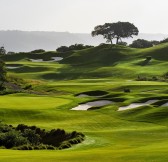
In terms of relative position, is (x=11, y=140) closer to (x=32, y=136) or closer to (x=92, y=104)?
(x=32, y=136)

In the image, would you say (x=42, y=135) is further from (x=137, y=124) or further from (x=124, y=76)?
(x=124, y=76)

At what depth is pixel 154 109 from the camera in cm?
4953

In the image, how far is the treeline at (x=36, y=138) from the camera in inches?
1382

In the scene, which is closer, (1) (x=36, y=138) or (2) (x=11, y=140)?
(2) (x=11, y=140)

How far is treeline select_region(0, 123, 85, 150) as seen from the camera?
35094 mm

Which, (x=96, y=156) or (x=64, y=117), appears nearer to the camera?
(x=96, y=156)

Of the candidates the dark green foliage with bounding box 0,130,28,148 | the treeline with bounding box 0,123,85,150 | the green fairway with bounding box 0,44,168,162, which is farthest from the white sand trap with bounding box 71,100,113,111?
the dark green foliage with bounding box 0,130,28,148

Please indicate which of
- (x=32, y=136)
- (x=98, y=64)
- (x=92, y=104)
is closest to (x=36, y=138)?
(x=32, y=136)

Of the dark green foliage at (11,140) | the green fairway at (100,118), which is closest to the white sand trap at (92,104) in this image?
the green fairway at (100,118)

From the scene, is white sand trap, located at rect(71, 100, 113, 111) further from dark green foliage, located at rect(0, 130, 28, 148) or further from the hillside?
the hillside

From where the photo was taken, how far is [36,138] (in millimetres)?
38094

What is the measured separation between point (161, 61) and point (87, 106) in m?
76.9

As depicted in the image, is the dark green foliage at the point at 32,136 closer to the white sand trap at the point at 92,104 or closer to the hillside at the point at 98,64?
the white sand trap at the point at 92,104

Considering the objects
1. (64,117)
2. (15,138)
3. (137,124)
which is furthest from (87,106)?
(15,138)
